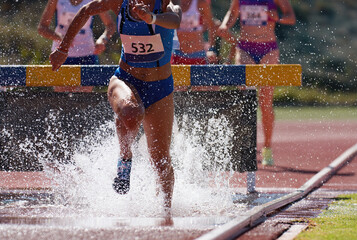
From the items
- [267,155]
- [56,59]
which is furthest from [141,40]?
[267,155]

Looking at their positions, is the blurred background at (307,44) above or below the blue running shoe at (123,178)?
below

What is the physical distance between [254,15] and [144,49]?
3381 millimetres

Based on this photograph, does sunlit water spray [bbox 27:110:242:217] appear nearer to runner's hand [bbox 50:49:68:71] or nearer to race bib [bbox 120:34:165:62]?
race bib [bbox 120:34:165:62]

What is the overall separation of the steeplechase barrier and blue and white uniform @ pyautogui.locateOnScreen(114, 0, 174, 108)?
3.83 feet

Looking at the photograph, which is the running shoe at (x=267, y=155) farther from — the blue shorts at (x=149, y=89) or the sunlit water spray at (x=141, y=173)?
the blue shorts at (x=149, y=89)

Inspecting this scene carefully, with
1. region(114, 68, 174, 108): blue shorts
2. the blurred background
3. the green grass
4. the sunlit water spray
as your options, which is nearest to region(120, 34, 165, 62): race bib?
region(114, 68, 174, 108): blue shorts

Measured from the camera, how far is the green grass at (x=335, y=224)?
4.49 metres

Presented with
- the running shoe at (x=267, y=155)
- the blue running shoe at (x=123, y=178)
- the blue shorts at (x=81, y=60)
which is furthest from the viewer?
the running shoe at (x=267, y=155)

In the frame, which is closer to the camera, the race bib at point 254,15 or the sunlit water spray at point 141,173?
the sunlit water spray at point 141,173

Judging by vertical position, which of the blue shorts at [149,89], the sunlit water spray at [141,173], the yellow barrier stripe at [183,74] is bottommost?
the sunlit water spray at [141,173]

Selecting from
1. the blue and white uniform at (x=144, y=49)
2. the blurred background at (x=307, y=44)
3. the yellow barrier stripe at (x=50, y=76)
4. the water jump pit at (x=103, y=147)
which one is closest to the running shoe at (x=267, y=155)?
the water jump pit at (x=103, y=147)

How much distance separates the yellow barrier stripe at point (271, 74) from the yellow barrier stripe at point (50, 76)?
1.40 meters

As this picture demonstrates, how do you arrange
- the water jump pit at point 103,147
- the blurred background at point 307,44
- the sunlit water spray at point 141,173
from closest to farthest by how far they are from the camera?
the sunlit water spray at point 141,173 < the water jump pit at point 103,147 < the blurred background at point 307,44

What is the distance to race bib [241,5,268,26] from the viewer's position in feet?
27.9
